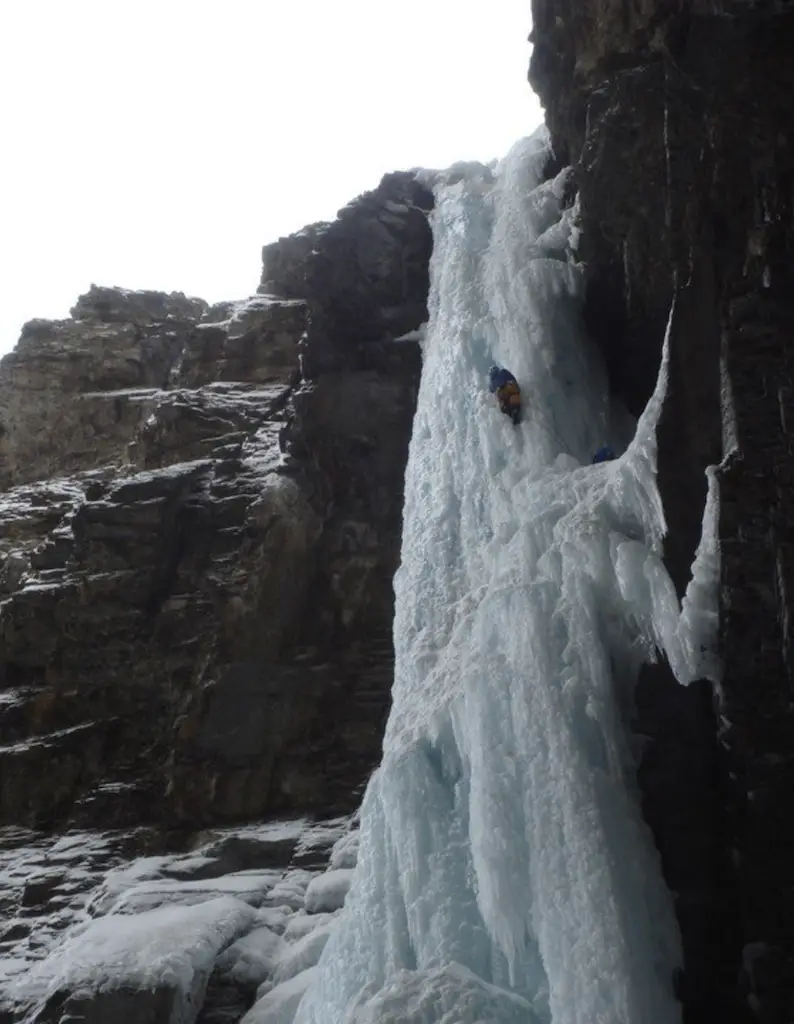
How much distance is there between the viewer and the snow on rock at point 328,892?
973cm

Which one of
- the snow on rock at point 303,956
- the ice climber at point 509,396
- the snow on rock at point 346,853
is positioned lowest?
the snow on rock at point 303,956

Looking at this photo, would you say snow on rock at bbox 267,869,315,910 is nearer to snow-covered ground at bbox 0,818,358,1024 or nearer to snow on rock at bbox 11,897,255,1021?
snow-covered ground at bbox 0,818,358,1024

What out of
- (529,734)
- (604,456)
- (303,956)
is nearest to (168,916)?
(303,956)

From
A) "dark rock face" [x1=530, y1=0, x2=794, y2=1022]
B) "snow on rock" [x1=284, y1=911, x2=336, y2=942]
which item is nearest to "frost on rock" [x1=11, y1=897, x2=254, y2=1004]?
"snow on rock" [x1=284, y1=911, x2=336, y2=942]

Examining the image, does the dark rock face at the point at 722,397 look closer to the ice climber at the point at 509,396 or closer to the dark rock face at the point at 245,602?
the ice climber at the point at 509,396

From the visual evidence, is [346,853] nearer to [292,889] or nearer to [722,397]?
[292,889]

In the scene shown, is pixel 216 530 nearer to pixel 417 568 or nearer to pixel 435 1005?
pixel 417 568

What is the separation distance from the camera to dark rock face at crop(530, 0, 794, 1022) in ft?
18.1

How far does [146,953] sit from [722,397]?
6.58m

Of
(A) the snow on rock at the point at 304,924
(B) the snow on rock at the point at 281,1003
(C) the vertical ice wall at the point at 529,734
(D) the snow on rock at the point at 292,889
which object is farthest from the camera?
(D) the snow on rock at the point at 292,889

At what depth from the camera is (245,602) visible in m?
13.0

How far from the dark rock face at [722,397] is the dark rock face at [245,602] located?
5.81 metres

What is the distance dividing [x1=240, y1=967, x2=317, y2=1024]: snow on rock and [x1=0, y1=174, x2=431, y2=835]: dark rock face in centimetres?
356

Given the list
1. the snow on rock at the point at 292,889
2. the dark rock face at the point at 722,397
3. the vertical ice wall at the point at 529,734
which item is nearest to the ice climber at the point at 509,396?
the vertical ice wall at the point at 529,734
